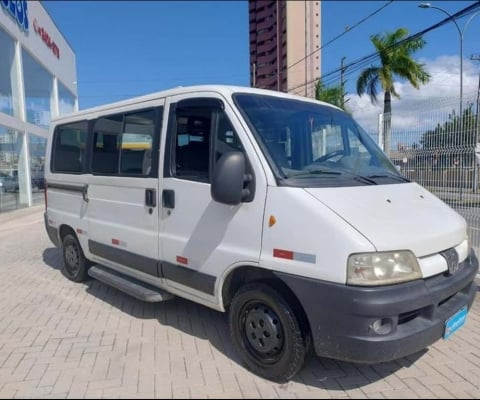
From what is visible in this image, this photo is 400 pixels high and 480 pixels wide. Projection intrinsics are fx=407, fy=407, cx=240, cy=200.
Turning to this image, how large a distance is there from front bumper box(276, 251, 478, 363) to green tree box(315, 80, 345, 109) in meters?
19.3

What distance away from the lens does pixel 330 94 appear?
2244 cm

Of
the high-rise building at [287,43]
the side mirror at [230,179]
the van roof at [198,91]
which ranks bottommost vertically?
the side mirror at [230,179]

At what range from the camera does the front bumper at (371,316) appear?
2.65m

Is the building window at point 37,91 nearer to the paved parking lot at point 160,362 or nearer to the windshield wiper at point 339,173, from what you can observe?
the paved parking lot at point 160,362

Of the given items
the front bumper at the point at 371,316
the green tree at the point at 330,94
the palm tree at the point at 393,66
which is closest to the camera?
the front bumper at the point at 371,316

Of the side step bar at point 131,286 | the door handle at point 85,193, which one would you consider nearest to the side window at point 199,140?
the side step bar at point 131,286

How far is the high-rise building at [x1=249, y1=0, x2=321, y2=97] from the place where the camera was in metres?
67.9

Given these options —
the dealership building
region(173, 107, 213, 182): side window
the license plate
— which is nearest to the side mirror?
region(173, 107, 213, 182): side window

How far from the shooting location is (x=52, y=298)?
541 cm

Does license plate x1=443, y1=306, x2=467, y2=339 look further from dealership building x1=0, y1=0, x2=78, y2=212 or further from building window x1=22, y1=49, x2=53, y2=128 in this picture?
building window x1=22, y1=49, x2=53, y2=128

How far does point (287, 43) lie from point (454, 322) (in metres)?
73.5

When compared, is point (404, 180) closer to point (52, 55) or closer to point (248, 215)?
point (248, 215)

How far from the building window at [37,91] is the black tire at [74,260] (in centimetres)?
1411

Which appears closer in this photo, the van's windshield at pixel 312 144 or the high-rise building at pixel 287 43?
the van's windshield at pixel 312 144
